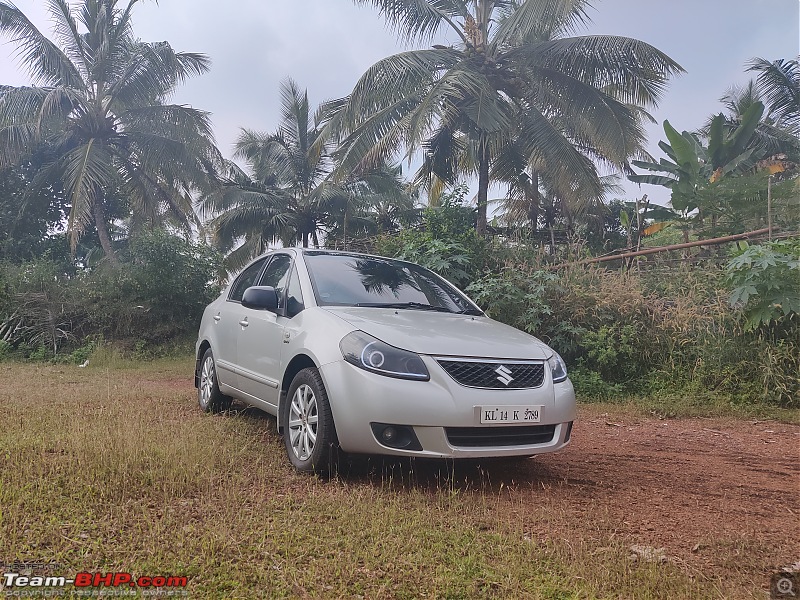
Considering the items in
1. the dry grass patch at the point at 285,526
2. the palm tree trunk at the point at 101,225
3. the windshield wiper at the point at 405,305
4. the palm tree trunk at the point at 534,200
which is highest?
the palm tree trunk at the point at 534,200

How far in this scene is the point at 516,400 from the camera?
3.37 metres

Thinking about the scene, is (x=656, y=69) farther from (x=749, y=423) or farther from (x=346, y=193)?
(x=346, y=193)

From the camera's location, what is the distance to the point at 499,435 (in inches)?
132

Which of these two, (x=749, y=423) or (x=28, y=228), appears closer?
(x=749, y=423)

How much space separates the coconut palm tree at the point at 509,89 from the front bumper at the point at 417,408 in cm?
925

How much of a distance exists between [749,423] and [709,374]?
1021mm

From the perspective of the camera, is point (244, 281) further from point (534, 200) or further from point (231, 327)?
point (534, 200)

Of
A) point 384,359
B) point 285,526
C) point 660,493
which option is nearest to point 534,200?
point 660,493

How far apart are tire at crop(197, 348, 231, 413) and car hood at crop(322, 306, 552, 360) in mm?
2069

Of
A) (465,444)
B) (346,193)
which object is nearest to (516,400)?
(465,444)

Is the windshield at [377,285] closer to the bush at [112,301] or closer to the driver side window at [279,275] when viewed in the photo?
the driver side window at [279,275]

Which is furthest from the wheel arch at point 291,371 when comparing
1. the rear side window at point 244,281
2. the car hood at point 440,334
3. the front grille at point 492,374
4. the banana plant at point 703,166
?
the banana plant at point 703,166

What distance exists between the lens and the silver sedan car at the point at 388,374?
3.24 meters

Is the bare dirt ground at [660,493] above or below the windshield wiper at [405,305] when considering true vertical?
below
